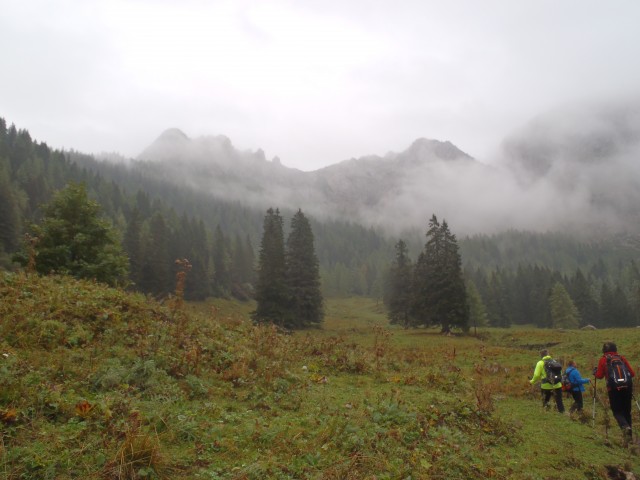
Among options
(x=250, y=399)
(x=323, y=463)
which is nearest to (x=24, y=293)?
(x=250, y=399)

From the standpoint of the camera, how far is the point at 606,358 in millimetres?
11219

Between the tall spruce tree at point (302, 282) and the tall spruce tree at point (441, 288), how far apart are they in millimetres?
13424

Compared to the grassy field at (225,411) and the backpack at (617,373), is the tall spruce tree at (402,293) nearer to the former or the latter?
the grassy field at (225,411)

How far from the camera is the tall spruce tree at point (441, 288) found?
4447cm

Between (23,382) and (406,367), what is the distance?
1308 cm

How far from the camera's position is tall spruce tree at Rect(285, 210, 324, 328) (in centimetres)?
4853

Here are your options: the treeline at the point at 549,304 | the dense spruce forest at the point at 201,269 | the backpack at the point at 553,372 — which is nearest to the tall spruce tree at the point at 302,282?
the dense spruce forest at the point at 201,269

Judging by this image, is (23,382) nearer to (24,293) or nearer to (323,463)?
(323,463)

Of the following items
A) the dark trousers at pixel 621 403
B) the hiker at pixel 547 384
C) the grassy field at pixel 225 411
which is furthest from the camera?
the hiker at pixel 547 384

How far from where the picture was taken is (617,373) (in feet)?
35.4

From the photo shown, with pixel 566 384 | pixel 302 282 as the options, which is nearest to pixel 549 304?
pixel 302 282

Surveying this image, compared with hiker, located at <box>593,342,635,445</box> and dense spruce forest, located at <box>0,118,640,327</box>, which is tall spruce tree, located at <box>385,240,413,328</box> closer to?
dense spruce forest, located at <box>0,118,640,327</box>

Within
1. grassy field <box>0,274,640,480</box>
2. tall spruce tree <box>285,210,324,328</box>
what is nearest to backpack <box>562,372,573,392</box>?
grassy field <box>0,274,640,480</box>

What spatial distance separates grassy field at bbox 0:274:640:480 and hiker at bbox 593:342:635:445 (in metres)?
0.56
